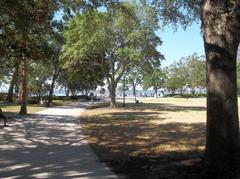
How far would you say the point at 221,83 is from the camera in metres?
8.62

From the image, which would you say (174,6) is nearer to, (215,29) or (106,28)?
(215,29)

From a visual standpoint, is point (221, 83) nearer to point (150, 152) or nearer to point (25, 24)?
point (150, 152)

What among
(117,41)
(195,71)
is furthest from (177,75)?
(117,41)

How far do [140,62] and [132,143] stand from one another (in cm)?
3009

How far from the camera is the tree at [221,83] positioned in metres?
8.51

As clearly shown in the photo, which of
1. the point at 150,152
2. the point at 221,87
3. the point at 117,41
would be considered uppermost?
the point at 117,41

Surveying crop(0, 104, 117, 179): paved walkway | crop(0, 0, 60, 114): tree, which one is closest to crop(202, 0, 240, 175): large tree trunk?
crop(0, 104, 117, 179): paved walkway

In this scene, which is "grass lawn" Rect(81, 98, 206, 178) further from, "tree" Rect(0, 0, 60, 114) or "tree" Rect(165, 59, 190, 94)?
"tree" Rect(165, 59, 190, 94)

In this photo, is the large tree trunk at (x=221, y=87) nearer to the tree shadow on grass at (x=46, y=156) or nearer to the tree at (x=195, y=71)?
the tree shadow on grass at (x=46, y=156)

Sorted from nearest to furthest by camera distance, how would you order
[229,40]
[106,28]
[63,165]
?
[229,40], [63,165], [106,28]

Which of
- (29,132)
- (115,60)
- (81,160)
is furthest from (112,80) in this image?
(81,160)

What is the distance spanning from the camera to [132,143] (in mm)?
14969

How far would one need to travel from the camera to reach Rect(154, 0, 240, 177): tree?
335 inches

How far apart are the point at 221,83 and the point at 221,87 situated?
0.08 metres
